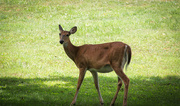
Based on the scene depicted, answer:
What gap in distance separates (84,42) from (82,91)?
35.9 feet

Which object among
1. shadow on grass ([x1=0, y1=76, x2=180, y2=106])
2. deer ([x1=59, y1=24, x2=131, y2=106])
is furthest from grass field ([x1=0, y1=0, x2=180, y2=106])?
deer ([x1=59, y1=24, x2=131, y2=106])

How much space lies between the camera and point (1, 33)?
23.8 meters

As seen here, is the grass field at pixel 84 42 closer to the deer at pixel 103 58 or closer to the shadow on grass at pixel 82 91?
the shadow on grass at pixel 82 91

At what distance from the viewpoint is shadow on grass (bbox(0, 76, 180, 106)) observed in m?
9.27

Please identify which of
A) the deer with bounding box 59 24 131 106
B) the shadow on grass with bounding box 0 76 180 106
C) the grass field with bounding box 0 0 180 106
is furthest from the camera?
the grass field with bounding box 0 0 180 106

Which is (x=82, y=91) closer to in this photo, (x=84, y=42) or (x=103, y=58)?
(x=103, y=58)

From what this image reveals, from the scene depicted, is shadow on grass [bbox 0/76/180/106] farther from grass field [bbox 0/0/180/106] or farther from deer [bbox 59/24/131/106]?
deer [bbox 59/24/131/106]

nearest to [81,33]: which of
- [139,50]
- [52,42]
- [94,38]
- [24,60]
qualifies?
[94,38]


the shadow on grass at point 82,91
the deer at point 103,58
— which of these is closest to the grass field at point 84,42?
the shadow on grass at point 82,91

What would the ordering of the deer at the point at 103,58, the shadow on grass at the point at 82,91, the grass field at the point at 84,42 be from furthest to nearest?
the grass field at the point at 84,42
the shadow on grass at the point at 82,91
the deer at the point at 103,58

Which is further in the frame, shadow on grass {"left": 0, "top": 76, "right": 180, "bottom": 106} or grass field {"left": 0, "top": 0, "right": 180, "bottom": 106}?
grass field {"left": 0, "top": 0, "right": 180, "bottom": 106}

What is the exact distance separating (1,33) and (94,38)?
7952 mm

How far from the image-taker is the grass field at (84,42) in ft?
35.1

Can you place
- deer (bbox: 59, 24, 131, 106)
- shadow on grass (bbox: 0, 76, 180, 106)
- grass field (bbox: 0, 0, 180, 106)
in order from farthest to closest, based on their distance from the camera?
grass field (bbox: 0, 0, 180, 106), shadow on grass (bbox: 0, 76, 180, 106), deer (bbox: 59, 24, 131, 106)
